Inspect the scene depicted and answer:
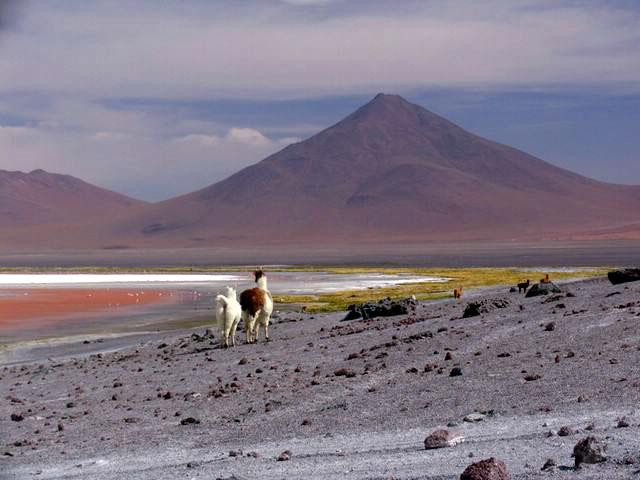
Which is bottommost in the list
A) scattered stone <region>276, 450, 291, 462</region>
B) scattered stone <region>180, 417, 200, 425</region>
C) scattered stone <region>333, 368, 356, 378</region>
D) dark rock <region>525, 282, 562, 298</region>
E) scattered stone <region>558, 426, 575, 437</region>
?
scattered stone <region>180, 417, 200, 425</region>

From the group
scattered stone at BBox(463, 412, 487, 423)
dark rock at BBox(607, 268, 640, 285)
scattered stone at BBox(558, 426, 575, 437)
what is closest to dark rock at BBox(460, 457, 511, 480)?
scattered stone at BBox(558, 426, 575, 437)

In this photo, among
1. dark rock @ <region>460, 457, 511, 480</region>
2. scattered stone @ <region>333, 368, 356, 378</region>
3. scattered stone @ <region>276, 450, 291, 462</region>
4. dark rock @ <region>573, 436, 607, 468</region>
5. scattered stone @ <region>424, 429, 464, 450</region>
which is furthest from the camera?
scattered stone @ <region>333, 368, 356, 378</region>

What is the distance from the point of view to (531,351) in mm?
16562

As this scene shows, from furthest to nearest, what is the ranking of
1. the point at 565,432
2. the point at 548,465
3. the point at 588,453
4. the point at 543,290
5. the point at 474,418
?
1. the point at 543,290
2. the point at 474,418
3. the point at 565,432
4. the point at 548,465
5. the point at 588,453

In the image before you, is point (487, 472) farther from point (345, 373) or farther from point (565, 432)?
point (345, 373)

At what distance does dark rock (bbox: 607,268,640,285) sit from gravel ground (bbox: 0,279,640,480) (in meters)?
3.04

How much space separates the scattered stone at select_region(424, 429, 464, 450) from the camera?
10.9 meters

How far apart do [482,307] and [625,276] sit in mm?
4882

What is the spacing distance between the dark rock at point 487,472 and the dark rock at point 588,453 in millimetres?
961

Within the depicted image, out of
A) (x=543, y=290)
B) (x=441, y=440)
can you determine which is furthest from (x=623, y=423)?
(x=543, y=290)

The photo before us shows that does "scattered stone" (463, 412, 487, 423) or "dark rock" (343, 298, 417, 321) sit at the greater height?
"dark rock" (343, 298, 417, 321)

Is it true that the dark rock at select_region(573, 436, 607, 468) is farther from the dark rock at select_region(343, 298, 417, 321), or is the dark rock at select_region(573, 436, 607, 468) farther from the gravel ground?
the dark rock at select_region(343, 298, 417, 321)

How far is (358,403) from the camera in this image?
47.1ft

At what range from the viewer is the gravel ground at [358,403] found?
10750 mm
